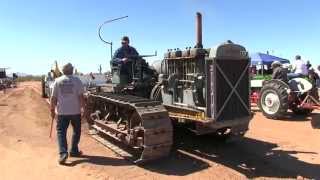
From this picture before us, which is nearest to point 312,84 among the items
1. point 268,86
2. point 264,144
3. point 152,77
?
point 268,86

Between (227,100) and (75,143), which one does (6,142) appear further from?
(227,100)

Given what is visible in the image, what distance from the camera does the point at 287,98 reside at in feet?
46.0

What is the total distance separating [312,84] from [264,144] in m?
5.05

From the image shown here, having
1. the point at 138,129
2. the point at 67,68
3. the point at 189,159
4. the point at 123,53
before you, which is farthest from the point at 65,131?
the point at 123,53

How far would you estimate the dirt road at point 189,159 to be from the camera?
25.6 feet

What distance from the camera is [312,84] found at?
14.4m

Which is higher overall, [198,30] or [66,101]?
[198,30]

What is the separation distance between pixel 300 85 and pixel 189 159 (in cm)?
711

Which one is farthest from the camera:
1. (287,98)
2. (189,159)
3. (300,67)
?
(300,67)

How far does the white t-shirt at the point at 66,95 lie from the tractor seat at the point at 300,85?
8.19m

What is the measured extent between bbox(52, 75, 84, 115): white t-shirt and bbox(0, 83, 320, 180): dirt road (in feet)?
3.16

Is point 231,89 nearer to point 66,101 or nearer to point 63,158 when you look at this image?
point 66,101

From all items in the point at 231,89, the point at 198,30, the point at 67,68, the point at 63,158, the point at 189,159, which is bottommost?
the point at 189,159

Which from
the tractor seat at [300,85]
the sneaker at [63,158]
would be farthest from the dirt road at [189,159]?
the tractor seat at [300,85]
